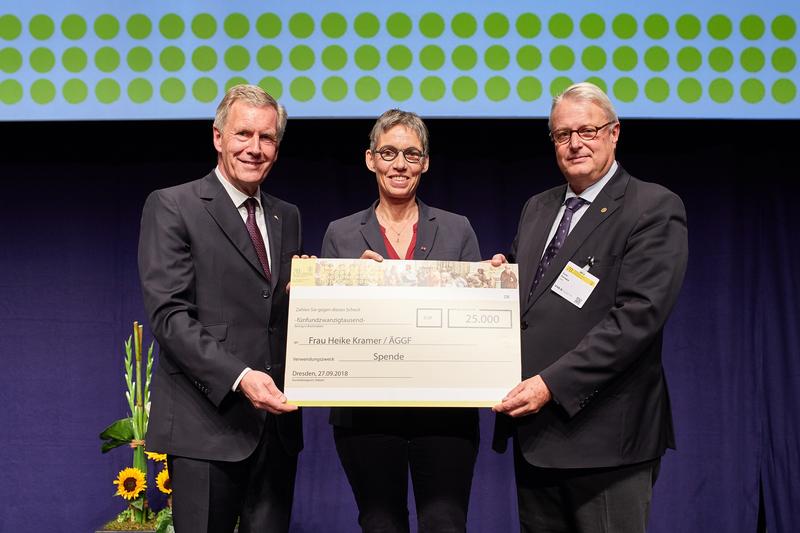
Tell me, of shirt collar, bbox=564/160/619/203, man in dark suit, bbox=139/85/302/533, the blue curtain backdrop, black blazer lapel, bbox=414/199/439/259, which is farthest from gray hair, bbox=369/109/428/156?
the blue curtain backdrop

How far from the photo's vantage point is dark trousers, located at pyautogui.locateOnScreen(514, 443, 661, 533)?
77.4 inches

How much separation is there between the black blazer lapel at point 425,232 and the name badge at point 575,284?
399 mm

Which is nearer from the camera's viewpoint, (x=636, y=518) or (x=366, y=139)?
(x=636, y=518)

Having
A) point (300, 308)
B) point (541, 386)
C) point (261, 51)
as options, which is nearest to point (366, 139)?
point (261, 51)

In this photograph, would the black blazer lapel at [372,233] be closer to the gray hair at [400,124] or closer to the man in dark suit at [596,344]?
the gray hair at [400,124]

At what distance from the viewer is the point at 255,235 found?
2.15 metres

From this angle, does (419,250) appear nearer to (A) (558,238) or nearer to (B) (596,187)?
(A) (558,238)

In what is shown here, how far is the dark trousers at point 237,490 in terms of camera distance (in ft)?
6.56

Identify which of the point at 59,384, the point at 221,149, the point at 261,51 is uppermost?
the point at 261,51

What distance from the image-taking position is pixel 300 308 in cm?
206

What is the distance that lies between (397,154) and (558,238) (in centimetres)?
54

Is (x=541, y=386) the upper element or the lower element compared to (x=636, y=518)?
upper

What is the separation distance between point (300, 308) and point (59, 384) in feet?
8.02

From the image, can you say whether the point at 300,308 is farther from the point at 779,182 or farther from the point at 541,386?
the point at 779,182
